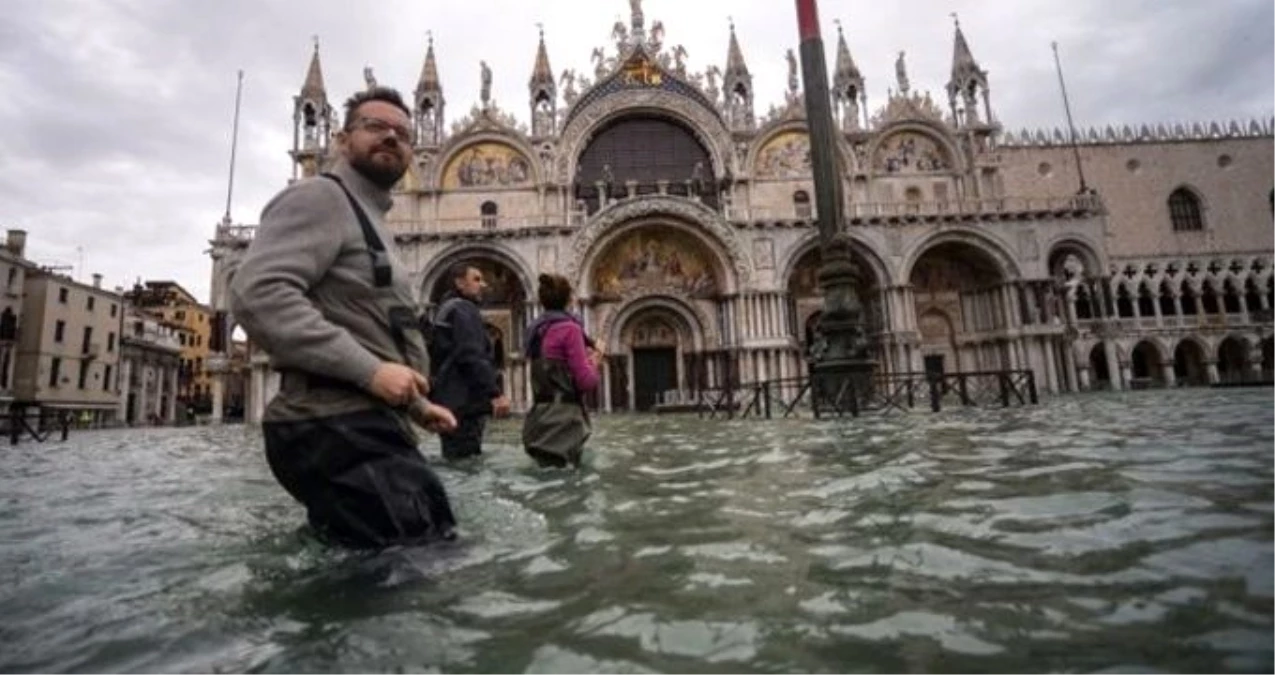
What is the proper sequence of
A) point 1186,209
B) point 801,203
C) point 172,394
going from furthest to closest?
point 172,394
point 1186,209
point 801,203

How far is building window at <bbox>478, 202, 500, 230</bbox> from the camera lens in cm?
2630

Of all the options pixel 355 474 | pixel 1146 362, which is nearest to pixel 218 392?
pixel 355 474

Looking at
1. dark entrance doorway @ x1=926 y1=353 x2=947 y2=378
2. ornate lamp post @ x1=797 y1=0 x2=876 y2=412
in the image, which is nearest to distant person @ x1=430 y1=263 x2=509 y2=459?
ornate lamp post @ x1=797 y1=0 x2=876 y2=412

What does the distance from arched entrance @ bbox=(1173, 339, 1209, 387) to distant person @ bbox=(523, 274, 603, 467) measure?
39.3 m

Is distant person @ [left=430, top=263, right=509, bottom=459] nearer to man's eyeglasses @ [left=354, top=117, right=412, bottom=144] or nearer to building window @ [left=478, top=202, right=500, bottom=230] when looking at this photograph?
man's eyeglasses @ [left=354, top=117, right=412, bottom=144]

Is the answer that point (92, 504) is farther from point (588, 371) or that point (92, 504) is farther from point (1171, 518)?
point (1171, 518)

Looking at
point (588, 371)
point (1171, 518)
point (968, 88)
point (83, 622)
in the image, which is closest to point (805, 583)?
point (1171, 518)

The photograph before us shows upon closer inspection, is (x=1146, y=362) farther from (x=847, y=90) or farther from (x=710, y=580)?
(x=710, y=580)

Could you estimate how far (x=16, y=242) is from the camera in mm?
33438

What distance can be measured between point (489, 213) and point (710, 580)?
26864 mm

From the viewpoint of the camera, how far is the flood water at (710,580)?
4.75 feet

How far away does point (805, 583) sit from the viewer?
1950 millimetres

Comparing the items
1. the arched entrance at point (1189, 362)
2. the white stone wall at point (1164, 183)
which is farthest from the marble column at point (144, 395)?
the arched entrance at point (1189, 362)

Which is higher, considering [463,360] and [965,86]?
[965,86]
